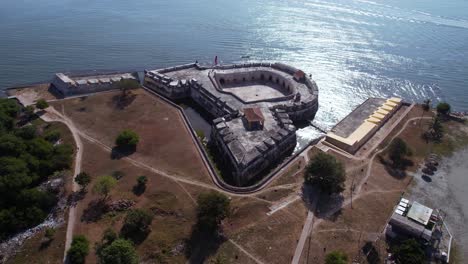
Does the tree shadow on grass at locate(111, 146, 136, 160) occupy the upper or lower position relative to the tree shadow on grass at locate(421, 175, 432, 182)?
upper

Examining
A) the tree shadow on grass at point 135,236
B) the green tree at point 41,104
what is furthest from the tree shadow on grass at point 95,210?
the green tree at point 41,104

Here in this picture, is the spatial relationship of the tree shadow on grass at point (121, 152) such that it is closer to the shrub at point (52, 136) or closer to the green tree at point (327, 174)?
the shrub at point (52, 136)

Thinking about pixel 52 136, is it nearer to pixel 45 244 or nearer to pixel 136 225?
pixel 45 244

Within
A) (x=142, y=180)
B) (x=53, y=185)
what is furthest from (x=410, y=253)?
(x=53, y=185)

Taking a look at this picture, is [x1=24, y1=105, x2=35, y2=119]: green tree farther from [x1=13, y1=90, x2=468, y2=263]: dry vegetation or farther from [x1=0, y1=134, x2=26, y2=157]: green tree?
[x1=0, y1=134, x2=26, y2=157]: green tree

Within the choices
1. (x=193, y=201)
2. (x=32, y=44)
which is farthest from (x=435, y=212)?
(x=32, y=44)

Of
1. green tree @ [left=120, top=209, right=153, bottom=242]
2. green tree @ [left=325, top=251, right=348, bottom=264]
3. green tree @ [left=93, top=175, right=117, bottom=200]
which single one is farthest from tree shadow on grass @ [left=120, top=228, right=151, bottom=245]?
green tree @ [left=325, top=251, right=348, bottom=264]
